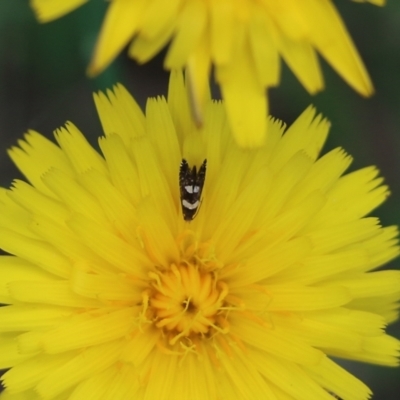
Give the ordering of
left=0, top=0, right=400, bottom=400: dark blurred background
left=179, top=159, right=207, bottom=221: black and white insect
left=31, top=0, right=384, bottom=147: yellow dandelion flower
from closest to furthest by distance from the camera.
A: left=31, top=0, right=384, bottom=147: yellow dandelion flower
left=179, top=159, right=207, bottom=221: black and white insect
left=0, top=0, right=400, bottom=400: dark blurred background

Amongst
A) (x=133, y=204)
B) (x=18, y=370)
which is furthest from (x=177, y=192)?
(x=18, y=370)

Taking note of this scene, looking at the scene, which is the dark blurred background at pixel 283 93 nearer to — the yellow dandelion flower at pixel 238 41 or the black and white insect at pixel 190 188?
the black and white insect at pixel 190 188

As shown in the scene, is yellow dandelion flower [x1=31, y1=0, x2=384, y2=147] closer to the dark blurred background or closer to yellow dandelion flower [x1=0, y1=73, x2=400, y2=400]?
yellow dandelion flower [x1=0, y1=73, x2=400, y2=400]

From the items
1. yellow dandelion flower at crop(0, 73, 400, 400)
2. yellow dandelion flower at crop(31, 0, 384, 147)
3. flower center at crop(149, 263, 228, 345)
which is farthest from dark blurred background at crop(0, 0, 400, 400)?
yellow dandelion flower at crop(31, 0, 384, 147)

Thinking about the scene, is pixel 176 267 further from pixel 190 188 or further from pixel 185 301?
pixel 190 188

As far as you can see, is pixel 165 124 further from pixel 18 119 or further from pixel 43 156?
pixel 18 119

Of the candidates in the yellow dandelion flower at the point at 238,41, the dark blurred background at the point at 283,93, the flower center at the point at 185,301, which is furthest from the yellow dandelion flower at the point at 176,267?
the dark blurred background at the point at 283,93
